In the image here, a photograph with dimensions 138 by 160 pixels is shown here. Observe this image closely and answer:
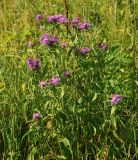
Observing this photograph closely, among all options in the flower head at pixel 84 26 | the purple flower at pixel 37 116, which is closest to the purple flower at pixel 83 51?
the flower head at pixel 84 26

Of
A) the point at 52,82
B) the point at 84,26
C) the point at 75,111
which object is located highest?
the point at 84,26

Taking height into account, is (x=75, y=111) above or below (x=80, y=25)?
below

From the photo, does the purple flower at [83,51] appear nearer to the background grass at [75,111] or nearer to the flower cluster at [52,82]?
the background grass at [75,111]

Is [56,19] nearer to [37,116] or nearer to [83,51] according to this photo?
[83,51]

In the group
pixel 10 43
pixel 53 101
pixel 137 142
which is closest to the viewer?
pixel 53 101

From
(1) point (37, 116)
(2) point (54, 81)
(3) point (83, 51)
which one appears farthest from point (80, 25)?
(1) point (37, 116)

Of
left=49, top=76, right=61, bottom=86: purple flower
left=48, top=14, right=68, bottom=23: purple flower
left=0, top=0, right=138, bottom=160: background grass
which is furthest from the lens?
left=48, top=14, right=68, bottom=23: purple flower

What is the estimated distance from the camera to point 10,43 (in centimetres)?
325

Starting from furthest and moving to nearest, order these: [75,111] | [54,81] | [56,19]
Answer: [56,19] < [75,111] < [54,81]

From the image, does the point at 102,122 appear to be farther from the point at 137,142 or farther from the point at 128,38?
the point at 128,38

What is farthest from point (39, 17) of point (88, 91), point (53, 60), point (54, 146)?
point (54, 146)

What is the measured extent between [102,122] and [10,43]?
4.03 ft

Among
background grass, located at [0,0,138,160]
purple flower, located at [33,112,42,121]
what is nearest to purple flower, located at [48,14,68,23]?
background grass, located at [0,0,138,160]

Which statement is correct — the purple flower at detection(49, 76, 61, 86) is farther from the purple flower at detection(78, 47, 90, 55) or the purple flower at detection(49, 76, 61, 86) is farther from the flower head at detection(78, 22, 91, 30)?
the flower head at detection(78, 22, 91, 30)
